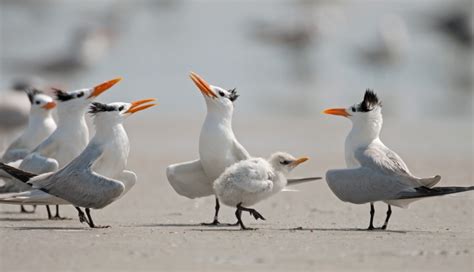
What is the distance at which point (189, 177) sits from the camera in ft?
24.4

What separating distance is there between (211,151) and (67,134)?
3.86 ft

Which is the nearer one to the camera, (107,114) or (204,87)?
(107,114)

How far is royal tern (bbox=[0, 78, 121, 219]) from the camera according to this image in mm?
7508

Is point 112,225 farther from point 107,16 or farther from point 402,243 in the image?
point 107,16

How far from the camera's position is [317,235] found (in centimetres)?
643

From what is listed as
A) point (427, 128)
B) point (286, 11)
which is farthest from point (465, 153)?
point (286, 11)

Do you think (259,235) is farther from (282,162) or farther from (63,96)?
(63,96)

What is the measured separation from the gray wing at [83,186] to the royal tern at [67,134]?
0.67m

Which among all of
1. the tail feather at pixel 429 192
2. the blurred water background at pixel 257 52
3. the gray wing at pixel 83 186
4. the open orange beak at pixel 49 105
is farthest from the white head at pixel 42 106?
the blurred water background at pixel 257 52

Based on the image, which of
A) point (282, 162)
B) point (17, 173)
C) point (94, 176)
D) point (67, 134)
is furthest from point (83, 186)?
point (282, 162)

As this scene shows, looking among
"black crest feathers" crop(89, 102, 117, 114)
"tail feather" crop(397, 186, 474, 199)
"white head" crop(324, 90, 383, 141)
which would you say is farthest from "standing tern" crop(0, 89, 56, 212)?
"tail feather" crop(397, 186, 474, 199)

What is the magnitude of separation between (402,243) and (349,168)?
3.05 feet

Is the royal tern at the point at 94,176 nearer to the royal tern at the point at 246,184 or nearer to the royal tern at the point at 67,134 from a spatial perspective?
the royal tern at the point at 67,134

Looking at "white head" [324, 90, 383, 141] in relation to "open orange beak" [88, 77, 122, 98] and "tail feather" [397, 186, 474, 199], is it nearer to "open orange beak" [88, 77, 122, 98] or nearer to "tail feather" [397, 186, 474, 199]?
"tail feather" [397, 186, 474, 199]
